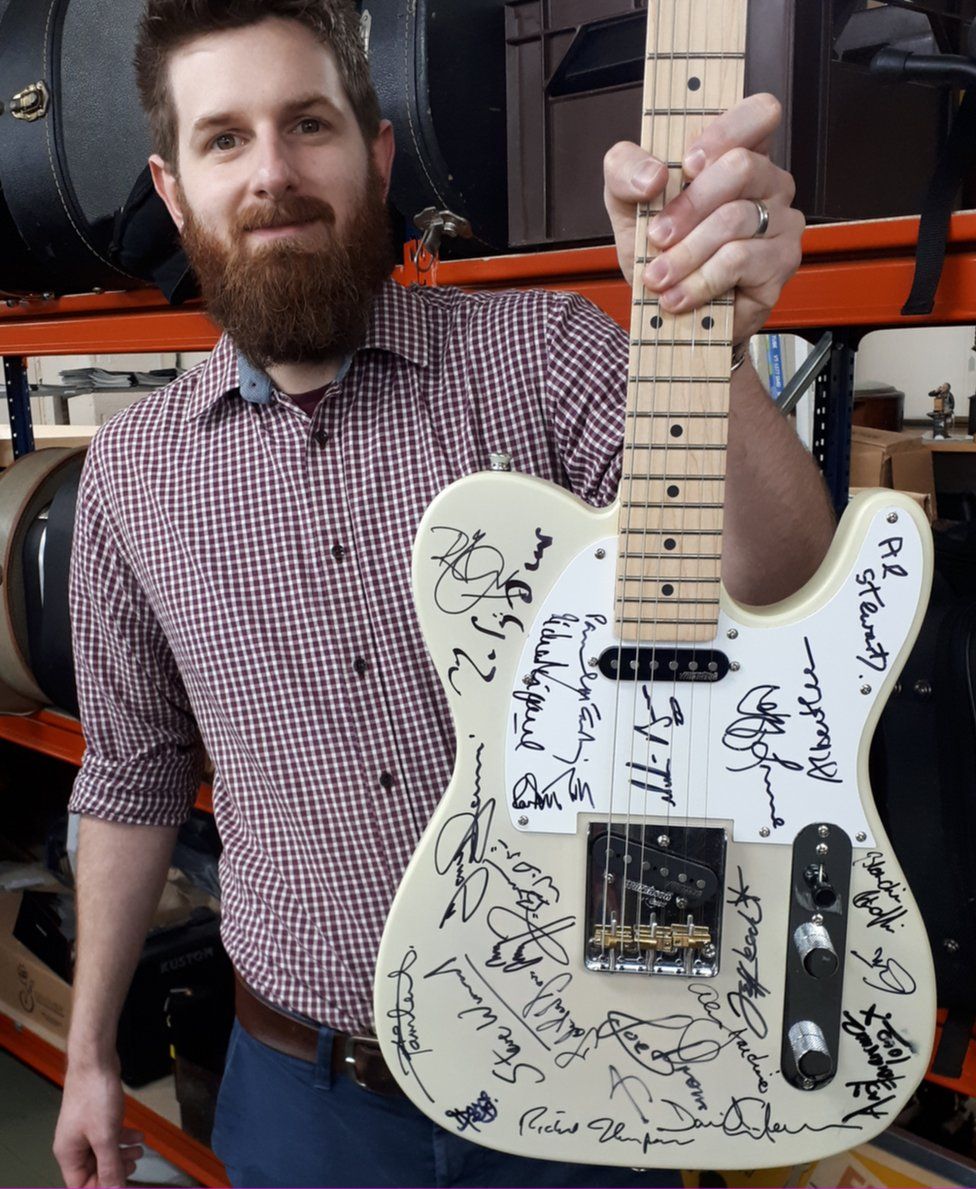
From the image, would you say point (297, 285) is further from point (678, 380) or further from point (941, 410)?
point (941, 410)

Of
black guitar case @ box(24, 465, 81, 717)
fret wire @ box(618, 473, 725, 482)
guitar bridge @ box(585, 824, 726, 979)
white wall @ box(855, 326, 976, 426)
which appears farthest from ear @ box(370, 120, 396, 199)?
white wall @ box(855, 326, 976, 426)

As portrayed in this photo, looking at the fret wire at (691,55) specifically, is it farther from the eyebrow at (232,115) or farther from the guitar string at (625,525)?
the eyebrow at (232,115)

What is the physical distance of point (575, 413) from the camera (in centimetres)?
88

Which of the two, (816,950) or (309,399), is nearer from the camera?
(816,950)

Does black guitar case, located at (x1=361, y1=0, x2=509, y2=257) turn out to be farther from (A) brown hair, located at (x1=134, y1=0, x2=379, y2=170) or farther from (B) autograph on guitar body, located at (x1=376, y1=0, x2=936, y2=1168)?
(B) autograph on guitar body, located at (x1=376, y1=0, x2=936, y2=1168)

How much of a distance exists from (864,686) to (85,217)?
4.02ft

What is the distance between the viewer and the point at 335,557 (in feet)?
3.03

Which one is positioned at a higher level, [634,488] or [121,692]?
[634,488]

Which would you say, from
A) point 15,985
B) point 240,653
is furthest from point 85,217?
point 15,985

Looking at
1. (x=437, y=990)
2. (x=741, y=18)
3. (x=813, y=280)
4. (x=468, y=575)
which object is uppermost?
(x=741, y=18)

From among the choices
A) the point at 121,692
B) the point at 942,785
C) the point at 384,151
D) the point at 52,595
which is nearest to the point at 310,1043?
the point at 121,692

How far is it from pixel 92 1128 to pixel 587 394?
0.85m

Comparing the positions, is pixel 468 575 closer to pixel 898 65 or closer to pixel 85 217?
pixel 898 65

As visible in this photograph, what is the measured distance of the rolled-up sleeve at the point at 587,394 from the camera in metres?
0.86
